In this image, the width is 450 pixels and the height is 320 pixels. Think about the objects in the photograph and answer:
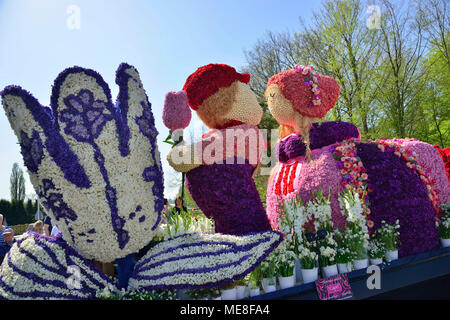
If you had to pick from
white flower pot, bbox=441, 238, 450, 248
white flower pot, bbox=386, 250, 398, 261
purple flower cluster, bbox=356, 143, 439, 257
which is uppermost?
purple flower cluster, bbox=356, 143, 439, 257

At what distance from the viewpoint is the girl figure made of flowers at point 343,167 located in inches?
145

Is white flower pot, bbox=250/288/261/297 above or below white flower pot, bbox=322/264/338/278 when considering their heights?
below

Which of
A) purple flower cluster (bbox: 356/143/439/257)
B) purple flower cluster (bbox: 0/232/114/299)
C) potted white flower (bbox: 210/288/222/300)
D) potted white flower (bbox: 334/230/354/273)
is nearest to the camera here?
purple flower cluster (bbox: 0/232/114/299)

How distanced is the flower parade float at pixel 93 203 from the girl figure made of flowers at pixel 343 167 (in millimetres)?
1320

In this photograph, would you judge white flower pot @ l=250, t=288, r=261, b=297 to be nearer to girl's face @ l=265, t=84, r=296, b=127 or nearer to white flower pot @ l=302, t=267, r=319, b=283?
white flower pot @ l=302, t=267, r=319, b=283

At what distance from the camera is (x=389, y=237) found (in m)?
3.59

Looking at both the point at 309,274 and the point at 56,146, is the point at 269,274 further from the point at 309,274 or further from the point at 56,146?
the point at 56,146

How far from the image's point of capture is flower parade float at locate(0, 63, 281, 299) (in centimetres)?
256

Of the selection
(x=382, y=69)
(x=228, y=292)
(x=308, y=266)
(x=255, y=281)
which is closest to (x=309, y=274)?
(x=308, y=266)

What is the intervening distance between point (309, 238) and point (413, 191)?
144 cm

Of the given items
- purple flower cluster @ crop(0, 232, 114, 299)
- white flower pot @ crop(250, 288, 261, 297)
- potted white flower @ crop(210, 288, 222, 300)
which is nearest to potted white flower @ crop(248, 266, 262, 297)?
white flower pot @ crop(250, 288, 261, 297)

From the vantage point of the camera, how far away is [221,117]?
3518 millimetres

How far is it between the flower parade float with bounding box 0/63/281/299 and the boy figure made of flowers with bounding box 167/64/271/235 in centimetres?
43
